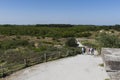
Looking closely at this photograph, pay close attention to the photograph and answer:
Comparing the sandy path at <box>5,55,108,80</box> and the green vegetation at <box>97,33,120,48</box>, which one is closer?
the sandy path at <box>5,55,108,80</box>

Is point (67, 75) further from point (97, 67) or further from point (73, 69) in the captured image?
point (97, 67)

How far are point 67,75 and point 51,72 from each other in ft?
4.83

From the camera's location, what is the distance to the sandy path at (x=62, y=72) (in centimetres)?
1569

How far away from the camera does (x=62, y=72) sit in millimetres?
17219

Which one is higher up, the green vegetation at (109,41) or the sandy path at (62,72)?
the green vegetation at (109,41)

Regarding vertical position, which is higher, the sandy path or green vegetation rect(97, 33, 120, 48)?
green vegetation rect(97, 33, 120, 48)

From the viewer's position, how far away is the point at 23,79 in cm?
1512

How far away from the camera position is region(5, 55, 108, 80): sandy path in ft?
51.5

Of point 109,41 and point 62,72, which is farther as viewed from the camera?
point 109,41

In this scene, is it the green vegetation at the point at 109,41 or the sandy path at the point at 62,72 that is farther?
the green vegetation at the point at 109,41

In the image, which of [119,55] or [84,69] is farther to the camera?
[84,69]

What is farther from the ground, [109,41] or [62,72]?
[109,41]

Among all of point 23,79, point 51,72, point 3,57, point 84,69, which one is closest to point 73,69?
point 84,69

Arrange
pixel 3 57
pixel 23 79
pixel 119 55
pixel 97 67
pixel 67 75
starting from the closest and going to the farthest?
pixel 119 55 < pixel 23 79 < pixel 67 75 < pixel 97 67 < pixel 3 57
